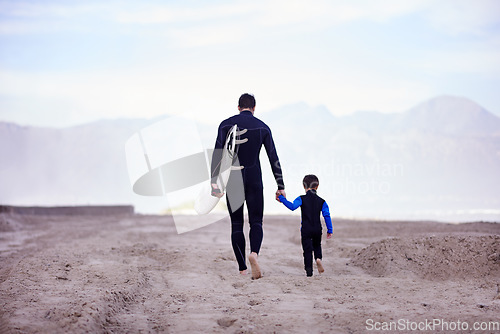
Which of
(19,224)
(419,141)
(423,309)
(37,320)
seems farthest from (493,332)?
(419,141)

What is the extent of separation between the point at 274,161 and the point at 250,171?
304 mm

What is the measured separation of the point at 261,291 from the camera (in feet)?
15.7

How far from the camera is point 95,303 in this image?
4.07 meters

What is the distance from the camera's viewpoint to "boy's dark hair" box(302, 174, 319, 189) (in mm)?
5570

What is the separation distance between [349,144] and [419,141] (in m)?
8.89

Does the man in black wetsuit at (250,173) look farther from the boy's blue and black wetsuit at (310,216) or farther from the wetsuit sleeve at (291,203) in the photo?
the boy's blue and black wetsuit at (310,216)

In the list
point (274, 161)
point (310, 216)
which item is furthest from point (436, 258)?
point (274, 161)

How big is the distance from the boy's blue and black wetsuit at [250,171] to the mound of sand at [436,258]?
5.87ft

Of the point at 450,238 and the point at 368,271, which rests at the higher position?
the point at 450,238

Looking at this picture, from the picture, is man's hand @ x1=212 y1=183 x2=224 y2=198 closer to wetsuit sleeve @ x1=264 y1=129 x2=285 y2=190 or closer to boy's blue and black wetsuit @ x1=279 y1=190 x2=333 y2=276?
wetsuit sleeve @ x1=264 y1=129 x2=285 y2=190

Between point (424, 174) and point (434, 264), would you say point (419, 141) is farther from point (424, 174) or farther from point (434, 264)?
point (434, 264)

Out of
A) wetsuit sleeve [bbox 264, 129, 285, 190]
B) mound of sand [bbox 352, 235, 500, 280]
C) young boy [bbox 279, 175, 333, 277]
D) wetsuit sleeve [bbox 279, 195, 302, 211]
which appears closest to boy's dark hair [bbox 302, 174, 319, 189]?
young boy [bbox 279, 175, 333, 277]

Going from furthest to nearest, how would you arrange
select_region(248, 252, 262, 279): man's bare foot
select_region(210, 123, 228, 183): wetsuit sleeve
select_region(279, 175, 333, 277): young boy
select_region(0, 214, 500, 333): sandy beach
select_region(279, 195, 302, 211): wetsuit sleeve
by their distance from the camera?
select_region(279, 175, 333, 277): young boy → select_region(210, 123, 228, 183): wetsuit sleeve → select_region(279, 195, 302, 211): wetsuit sleeve → select_region(248, 252, 262, 279): man's bare foot → select_region(0, 214, 500, 333): sandy beach

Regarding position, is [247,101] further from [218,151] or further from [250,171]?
[250,171]
